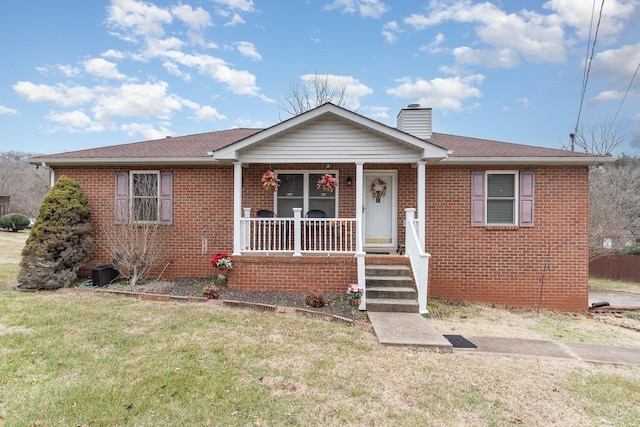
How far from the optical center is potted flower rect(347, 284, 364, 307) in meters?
6.74

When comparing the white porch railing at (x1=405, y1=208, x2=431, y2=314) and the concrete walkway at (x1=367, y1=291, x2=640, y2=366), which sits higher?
the white porch railing at (x1=405, y1=208, x2=431, y2=314)

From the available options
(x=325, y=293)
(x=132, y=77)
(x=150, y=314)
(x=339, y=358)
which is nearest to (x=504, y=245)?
(x=325, y=293)

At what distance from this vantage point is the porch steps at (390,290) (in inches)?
264

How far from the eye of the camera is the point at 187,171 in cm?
893

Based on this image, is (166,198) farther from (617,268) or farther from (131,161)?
(617,268)

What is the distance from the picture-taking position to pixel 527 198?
8.39 m

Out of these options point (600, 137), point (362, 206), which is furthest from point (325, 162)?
point (600, 137)

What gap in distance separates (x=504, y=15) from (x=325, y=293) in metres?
11.1

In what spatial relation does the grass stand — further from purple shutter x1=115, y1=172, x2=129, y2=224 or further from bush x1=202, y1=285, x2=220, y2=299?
purple shutter x1=115, y1=172, x2=129, y2=224

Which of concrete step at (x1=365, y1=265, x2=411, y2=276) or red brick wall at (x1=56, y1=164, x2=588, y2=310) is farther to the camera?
red brick wall at (x1=56, y1=164, x2=588, y2=310)

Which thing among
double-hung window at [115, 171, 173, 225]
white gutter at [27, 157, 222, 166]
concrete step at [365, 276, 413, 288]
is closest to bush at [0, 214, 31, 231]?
white gutter at [27, 157, 222, 166]

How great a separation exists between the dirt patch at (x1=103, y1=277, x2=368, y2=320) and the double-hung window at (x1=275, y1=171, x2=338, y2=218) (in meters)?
2.50

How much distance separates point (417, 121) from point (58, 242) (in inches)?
378

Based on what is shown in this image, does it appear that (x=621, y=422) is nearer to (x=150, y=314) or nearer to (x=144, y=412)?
(x=144, y=412)
